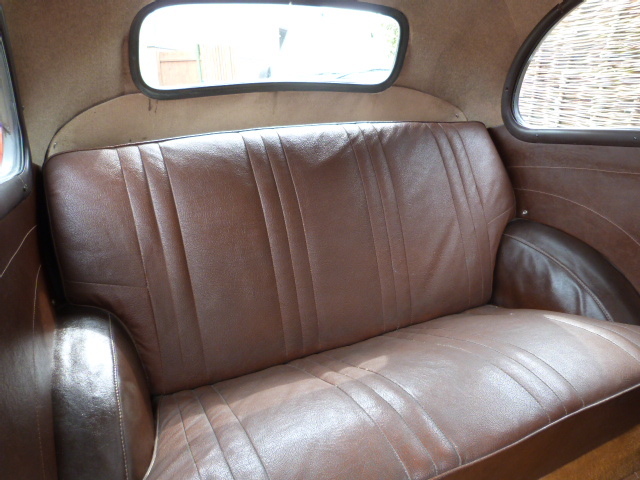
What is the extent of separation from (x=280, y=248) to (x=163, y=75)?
30.8 inches

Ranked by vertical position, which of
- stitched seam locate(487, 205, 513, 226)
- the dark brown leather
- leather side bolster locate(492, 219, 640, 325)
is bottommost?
leather side bolster locate(492, 219, 640, 325)

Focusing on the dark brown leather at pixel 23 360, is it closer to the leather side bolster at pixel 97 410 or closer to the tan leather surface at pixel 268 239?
the leather side bolster at pixel 97 410

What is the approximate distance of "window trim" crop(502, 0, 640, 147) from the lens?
1979mm

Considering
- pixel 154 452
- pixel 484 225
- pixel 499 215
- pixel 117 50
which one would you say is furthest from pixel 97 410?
pixel 499 215

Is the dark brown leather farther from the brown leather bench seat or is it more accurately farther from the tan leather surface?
the tan leather surface

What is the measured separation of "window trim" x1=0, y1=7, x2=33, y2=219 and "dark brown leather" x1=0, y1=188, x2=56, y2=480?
0.08 ft

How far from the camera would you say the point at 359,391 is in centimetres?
136

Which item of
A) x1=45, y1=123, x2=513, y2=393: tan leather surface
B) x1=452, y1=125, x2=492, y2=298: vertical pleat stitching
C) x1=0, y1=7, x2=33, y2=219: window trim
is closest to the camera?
x1=0, y1=7, x2=33, y2=219: window trim

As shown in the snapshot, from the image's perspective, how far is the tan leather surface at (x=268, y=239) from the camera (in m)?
1.51

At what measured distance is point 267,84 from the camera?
1.98m

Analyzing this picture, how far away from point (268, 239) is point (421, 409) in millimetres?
741

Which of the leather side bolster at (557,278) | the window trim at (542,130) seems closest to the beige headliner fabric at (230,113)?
the window trim at (542,130)

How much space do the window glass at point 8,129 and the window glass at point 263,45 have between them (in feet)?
1.46

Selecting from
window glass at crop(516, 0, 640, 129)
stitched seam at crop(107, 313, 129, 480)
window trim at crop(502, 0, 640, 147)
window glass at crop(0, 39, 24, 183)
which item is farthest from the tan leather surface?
window glass at crop(516, 0, 640, 129)
